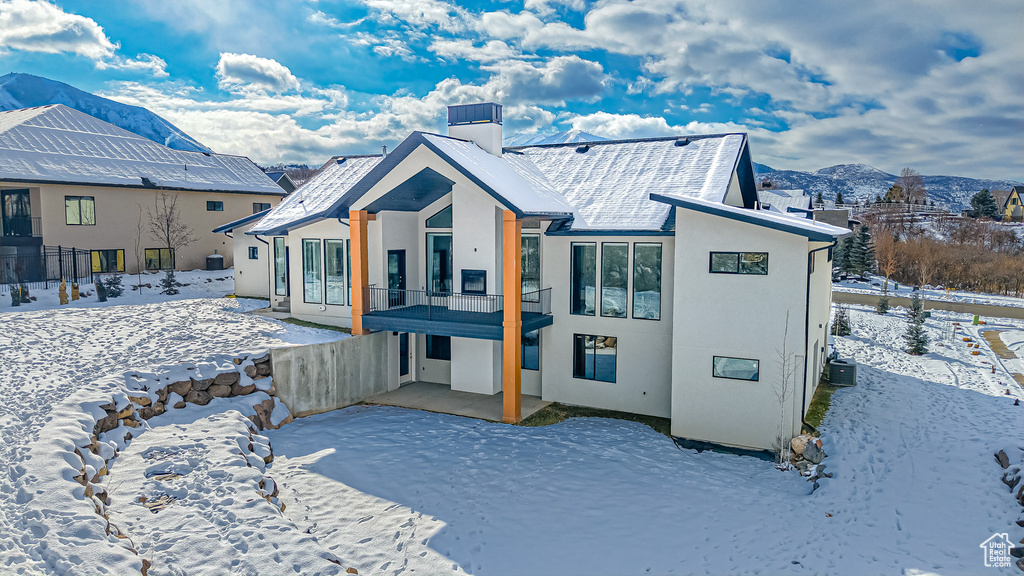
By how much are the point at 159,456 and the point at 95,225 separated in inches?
926

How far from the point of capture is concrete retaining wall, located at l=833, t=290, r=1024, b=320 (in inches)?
1251

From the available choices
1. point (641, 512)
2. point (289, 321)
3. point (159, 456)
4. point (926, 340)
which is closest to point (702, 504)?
point (641, 512)

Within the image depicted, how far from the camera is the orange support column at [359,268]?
62.3 ft

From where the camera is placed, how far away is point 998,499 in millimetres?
11711

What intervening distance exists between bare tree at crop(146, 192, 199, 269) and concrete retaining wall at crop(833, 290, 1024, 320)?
3730 centimetres

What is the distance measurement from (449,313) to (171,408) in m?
7.88

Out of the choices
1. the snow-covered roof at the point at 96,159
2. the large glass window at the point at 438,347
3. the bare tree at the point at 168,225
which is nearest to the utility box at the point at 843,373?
the large glass window at the point at 438,347

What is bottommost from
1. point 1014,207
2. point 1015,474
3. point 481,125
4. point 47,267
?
point 1015,474

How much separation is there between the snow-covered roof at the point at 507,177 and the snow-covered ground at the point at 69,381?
6.76 meters

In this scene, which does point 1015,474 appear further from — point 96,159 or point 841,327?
point 96,159

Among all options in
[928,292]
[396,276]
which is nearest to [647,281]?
[396,276]

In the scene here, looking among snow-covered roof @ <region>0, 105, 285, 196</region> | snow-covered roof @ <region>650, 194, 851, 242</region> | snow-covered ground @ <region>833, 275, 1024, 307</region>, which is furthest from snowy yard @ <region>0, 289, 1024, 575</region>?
snow-covered ground @ <region>833, 275, 1024, 307</region>

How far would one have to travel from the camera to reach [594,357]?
18.2 metres

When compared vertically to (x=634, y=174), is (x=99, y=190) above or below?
above
